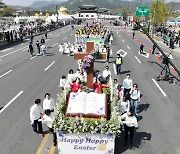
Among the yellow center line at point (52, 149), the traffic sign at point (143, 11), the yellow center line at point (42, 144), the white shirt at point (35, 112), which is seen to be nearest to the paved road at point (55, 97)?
the yellow center line at point (42, 144)

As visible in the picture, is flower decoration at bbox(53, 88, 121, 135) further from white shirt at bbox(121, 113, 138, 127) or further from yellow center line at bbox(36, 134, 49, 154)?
yellow center line at bbox(36, 134, 49, 154)

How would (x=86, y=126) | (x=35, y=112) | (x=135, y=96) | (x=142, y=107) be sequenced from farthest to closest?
1. (x=142, y=107)
2. (x=135, y=96)
3. (x=35, y=112)
4. (x=86, y=126)

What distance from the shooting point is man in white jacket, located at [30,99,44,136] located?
10.2 m

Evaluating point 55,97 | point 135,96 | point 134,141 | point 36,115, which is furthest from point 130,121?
point 55,97

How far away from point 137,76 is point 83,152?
12.9m

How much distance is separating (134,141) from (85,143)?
2408 millimetres

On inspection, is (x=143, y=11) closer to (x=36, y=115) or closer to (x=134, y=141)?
(x=134, y=141)

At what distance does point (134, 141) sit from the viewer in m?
10.3

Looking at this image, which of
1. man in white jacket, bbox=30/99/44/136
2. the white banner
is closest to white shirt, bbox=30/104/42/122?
man in white jacket, bbox=30/99/44/136

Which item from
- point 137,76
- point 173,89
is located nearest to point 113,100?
point 173,89

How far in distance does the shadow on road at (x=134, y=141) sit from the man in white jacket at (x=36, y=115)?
3244 millimetres

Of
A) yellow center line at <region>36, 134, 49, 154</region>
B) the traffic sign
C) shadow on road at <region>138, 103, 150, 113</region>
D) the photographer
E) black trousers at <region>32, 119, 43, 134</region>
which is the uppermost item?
the traffic sign

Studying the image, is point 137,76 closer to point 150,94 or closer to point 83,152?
point 150,94

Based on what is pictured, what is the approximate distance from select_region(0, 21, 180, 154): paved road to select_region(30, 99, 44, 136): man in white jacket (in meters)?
0.29
